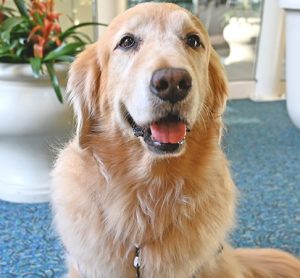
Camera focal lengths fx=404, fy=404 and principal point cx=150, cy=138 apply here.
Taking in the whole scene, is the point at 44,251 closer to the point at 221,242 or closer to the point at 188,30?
the point at 221,242

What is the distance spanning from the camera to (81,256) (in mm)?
1028

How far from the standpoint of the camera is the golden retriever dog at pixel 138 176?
996mm

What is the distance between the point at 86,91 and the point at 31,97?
25.8 inches

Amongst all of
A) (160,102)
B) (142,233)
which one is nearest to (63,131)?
(142,233)

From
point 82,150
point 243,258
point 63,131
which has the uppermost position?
point 82,150

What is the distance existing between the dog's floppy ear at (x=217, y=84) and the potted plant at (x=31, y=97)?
726mm

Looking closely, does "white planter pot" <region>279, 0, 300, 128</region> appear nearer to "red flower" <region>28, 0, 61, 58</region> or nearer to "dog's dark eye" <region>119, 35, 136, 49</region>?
"red flower" <region>28, 0, 61, 58</region>

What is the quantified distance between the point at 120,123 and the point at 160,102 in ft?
0.63

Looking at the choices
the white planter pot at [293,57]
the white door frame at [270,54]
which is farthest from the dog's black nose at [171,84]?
the white door frame at [270,54]

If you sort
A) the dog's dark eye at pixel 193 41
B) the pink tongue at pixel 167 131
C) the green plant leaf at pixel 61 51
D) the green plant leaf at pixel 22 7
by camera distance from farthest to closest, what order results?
the green plant leaf at pixel 22 7 < the green plant leaf at pixel 61 51 < the dog's dark eye at pixel 193 41 < the pink tongue at pixel 167 131

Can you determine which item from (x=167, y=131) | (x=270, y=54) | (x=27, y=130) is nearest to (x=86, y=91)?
Result: (x=167, y=131)

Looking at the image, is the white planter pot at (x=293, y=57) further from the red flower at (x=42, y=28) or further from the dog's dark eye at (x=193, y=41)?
the dog's dark eye at (x=193, y=41)

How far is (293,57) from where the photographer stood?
8.73ft

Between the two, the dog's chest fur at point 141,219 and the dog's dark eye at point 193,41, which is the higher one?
the dog's dark eye at point 193,41
